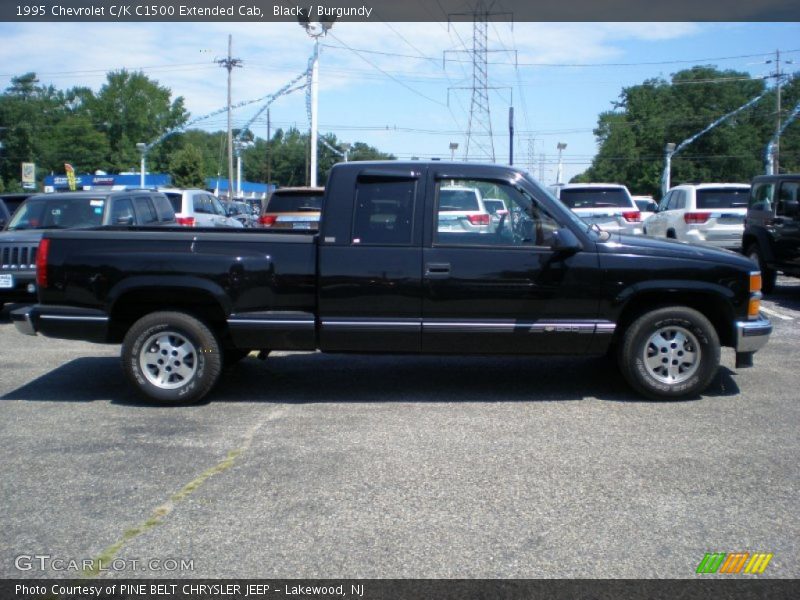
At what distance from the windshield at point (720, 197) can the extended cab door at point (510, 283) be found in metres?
12.1

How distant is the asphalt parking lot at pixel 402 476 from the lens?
4172mm

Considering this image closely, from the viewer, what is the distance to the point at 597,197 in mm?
19547

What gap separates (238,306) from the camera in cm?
689

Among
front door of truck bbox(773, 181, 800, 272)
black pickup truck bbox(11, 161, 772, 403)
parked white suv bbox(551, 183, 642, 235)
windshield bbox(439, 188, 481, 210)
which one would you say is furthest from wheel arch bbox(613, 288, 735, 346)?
parked white suv bbox(551, 183, 642, 235)

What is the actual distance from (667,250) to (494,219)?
57.3 inches

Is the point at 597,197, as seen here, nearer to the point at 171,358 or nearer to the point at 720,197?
the point at 720,197

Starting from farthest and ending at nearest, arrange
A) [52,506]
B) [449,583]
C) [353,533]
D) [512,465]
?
[512,465] < [52,506] < [353,533] < [449,583]

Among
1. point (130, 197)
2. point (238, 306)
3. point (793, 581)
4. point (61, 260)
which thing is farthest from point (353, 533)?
point (130, 197)

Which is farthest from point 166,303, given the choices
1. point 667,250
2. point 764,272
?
point 764,272

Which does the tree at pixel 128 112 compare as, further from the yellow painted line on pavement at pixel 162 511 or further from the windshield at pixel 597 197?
the yellow painted line on pavement at pixel 162 511

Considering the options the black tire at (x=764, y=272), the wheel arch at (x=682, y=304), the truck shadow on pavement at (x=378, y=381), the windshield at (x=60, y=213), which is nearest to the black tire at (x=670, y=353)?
the wheel arch at (x=682, y=304)

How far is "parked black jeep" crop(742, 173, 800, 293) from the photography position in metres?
12.5

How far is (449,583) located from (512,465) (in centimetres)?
170

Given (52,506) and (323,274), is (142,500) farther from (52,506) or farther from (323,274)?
(323,274)
